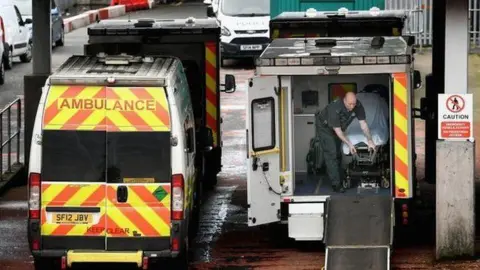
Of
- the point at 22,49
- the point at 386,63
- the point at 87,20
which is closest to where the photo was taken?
the point at 386,63

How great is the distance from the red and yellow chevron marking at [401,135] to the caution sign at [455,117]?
0.49m

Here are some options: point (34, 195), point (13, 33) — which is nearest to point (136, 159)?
point (34, 195)

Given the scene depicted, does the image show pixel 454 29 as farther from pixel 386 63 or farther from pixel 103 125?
pixel 103 125

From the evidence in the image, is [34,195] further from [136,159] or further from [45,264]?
[136,159]

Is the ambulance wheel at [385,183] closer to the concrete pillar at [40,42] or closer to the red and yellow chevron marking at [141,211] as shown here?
the red and yellow chevron marking at [141,211]

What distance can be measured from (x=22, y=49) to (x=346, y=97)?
67.2ft

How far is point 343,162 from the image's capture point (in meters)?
17.3

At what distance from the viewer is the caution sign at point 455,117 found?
1603 centimetres

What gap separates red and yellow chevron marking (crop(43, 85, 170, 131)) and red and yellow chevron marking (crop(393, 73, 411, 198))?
305 cm

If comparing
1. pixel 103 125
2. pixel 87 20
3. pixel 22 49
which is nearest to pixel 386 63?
pixel 103 125

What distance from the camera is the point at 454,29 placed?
16.2 metres

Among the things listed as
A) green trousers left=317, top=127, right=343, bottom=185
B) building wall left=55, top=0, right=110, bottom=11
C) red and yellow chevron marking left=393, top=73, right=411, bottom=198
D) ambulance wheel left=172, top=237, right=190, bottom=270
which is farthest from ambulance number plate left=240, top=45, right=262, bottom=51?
ambulance wheel left=172, top=237, right=190, bottom=270

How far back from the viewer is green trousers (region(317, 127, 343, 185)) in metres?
Result: 16.9

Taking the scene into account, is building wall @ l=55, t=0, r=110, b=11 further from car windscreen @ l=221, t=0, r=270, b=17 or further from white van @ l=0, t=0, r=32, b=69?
car windscreen @ l=221, t=0, r=270, b=17
